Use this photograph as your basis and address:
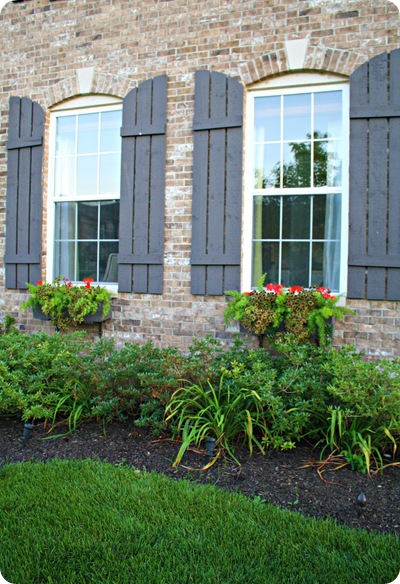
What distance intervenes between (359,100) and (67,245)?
3.45 m

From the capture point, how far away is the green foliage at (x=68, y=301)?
516 centimetres

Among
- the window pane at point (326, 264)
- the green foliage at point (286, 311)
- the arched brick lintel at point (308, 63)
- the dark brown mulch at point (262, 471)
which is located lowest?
the dark brown mulch at point (262, 471)

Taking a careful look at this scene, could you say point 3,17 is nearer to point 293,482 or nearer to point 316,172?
point 316,172

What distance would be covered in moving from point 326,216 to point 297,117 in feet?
3.40

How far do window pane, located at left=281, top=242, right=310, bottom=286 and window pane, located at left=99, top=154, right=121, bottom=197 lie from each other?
201 centimetres

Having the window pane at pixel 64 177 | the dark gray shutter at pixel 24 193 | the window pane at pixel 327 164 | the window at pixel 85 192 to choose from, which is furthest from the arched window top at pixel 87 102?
the window pane at pixel 327 164

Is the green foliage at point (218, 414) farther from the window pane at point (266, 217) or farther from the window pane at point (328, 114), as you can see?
the window pane at point (328, 114)

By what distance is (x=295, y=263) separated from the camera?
16.1ft

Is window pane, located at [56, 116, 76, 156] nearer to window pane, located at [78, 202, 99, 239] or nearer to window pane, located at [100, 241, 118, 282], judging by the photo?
window pane, located at [78, 202, 99, 239]

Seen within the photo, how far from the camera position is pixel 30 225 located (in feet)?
18.9

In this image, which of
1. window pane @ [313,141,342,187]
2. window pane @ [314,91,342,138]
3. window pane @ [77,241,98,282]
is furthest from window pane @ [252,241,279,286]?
window pane @ [77,241,98,282]

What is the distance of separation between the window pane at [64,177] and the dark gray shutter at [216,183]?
159 cm

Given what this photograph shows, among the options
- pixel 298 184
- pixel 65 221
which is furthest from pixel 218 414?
pixel 65 221

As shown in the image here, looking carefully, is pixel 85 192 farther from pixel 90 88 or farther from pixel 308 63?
pixel 308 63
